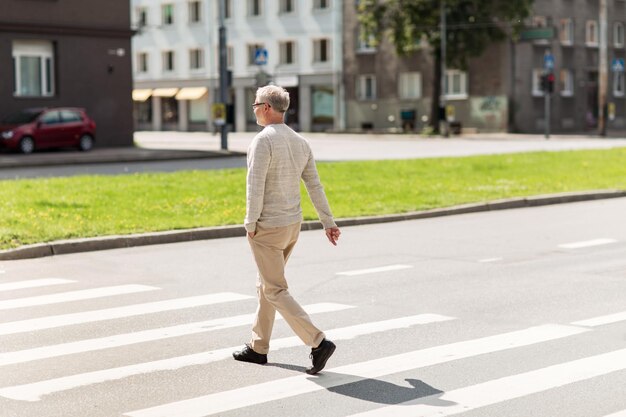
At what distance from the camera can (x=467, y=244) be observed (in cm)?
1440

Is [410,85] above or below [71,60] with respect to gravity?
below

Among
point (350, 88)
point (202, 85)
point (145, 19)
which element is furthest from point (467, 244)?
point (145, 19)

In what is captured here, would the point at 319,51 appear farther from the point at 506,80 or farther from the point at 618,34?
the point at 618,34

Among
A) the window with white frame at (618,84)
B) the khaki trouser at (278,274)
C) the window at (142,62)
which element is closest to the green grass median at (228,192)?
the khaki trouser at (278,274)

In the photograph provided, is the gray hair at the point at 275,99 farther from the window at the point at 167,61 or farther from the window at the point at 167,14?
the window at the point at 167,61

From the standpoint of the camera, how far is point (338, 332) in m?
8.62

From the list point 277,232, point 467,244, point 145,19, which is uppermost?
point 145,19

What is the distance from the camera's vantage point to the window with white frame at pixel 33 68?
39344 millimetres

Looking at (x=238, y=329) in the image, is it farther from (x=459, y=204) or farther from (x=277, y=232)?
(x=459, y=204)

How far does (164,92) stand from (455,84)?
23.0 m

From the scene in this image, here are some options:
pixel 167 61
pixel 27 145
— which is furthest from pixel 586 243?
pixel 167 61

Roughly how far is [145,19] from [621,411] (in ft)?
253

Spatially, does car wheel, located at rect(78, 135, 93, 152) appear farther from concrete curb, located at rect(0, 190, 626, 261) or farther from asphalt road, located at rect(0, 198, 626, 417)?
asphalt road, located at rect(0, 198, 626, 417)

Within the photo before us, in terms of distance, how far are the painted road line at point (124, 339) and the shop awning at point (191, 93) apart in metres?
67.3
